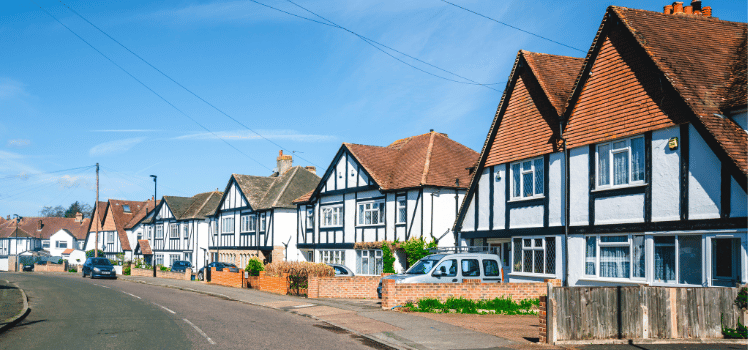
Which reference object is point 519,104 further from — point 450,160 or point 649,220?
point 450,160

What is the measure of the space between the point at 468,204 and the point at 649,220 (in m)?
8.95

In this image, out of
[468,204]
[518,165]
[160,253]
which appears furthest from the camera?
[160,253]

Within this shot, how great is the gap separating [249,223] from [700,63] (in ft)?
121

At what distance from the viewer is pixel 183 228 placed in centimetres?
6019

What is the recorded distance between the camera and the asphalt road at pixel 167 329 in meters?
12.2

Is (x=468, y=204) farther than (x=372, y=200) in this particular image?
No

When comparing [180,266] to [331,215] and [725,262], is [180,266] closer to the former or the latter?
[331,215]

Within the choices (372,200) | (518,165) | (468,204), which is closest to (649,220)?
(518,165)

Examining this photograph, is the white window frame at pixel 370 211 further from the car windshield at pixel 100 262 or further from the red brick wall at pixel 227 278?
the car windshield at pixel 100 262

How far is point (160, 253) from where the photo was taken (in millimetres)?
65688

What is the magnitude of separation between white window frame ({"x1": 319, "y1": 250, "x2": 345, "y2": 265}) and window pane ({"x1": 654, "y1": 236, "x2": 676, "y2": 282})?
2130cm

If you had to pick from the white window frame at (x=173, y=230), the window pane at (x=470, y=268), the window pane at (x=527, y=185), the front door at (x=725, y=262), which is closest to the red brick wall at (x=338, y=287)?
the window pane at (x=470, y=268)

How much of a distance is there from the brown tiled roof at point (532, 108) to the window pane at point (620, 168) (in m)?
2.50

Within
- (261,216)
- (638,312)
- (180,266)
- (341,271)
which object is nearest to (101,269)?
(180,266)
